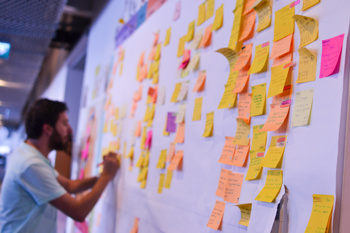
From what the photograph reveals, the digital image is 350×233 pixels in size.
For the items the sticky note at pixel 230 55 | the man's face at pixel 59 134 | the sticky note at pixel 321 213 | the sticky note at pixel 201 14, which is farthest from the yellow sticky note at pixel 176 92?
the man's face at pixel 59 134

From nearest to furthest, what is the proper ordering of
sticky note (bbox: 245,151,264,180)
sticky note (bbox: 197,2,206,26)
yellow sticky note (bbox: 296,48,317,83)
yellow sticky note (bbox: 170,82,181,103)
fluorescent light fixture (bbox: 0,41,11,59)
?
1. yellow sticky note (bbox: 296,48,317,83)
2. sticky note (bbox: 245,151,264,180)
3. sticky note (bbox: 197,2,206,26)
4. yellow sticky note (bbox: 170,82,181,103)
5. fluorescent light fixture (bbox: 0,41,11,59)

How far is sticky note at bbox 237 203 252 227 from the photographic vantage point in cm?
100

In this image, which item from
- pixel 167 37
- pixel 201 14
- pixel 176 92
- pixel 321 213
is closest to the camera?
pixel 321 213

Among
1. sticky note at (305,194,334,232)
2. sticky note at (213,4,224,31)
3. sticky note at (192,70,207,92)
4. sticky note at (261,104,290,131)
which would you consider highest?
sticky note at (213,4,224,31)

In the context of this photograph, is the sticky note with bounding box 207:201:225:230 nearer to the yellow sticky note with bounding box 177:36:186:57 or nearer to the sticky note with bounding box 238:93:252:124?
the sticky note with bounding box 238:93:252:124

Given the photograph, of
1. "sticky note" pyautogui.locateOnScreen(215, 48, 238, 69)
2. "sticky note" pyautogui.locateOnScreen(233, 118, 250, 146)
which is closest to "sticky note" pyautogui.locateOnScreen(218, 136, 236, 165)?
"sticky note" pyautogui.locateOnScreen(233, 118, 250, 146)

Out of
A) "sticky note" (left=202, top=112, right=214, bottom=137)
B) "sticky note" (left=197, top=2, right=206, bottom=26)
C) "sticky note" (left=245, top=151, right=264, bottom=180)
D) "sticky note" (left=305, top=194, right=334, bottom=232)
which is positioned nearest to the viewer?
"sticky note" (left=305, top=194, right=334, bottom=232)

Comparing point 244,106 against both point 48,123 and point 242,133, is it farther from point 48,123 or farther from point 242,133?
point 48,123

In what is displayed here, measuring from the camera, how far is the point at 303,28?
2.95ft

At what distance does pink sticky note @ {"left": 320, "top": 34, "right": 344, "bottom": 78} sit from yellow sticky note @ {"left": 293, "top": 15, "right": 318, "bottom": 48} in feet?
0.14

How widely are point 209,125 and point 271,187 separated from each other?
381 millimetres

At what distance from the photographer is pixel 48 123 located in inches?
85.0

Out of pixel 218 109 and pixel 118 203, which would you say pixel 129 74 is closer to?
pixel 118 203

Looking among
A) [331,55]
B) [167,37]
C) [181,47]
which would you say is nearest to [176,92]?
[181,47]
